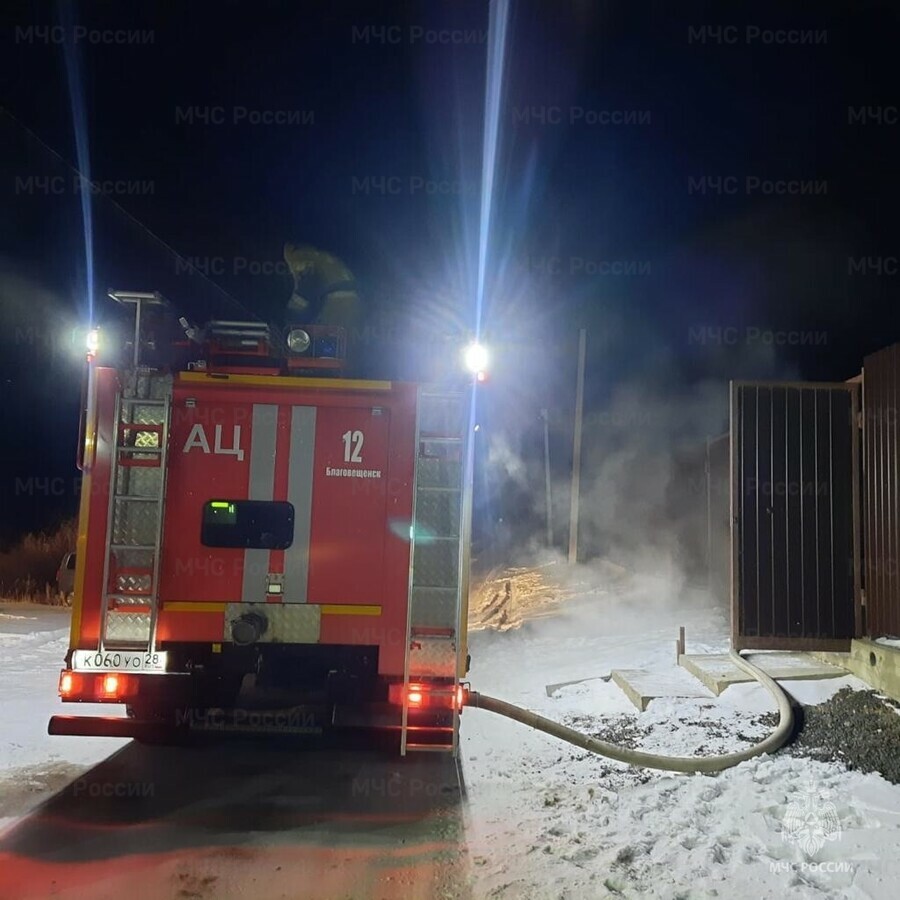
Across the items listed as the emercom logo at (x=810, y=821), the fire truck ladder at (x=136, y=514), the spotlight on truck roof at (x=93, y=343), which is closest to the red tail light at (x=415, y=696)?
the fire truck ladder at (x=136, y=514)

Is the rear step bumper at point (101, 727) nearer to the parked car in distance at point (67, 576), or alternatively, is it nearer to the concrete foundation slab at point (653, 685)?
the parked car in distance at point (67, 576)

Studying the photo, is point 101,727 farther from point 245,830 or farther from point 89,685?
point 245,830

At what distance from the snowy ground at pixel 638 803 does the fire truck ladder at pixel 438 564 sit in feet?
2.56

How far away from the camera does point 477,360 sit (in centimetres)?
474

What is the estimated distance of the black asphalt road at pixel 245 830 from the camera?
3.65m

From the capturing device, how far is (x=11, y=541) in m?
19.9

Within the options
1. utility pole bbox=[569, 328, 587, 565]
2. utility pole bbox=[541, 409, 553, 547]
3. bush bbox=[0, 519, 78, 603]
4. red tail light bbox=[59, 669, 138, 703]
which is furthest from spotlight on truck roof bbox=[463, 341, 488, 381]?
utility pole bbox=[541, 409, 553, 547]

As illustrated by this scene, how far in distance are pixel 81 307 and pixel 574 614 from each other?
17.1 metres

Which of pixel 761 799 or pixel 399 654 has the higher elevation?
pixel 399 654

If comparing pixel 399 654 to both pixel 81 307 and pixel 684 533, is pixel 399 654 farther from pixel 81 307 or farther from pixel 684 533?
pixel 81 307

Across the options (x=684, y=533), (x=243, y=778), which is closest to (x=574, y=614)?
(x=684, y=533)

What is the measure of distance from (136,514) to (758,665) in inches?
217

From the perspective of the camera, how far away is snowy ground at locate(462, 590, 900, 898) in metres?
3.54

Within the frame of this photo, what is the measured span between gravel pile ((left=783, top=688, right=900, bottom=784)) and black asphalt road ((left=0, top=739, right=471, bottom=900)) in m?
2.39
